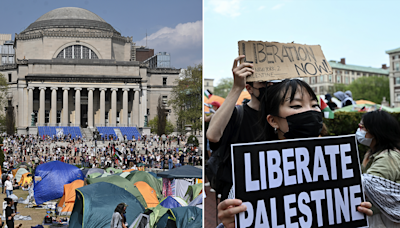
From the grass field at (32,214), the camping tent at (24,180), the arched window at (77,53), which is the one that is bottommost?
the grass field at (32,214)

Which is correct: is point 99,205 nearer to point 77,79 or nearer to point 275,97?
point 275,97

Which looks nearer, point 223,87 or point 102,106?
point 102,106

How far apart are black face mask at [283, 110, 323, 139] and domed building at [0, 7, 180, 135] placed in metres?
47.7

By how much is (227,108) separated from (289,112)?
0.38m

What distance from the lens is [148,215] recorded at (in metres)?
7.84

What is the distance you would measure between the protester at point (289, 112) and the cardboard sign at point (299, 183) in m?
0.07

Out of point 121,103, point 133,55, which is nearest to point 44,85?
point 121,103

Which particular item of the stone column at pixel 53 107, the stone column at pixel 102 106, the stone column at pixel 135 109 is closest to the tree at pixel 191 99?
the stone column at pixel 135 109

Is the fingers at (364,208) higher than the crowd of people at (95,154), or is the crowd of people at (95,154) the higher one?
the fingers at (364,208)

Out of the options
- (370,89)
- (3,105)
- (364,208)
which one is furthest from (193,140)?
(370,89)

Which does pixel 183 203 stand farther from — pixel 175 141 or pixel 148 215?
pixel 175 141

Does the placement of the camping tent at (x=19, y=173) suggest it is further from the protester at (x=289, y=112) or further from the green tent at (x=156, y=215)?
the protester at (x=289, y=112)

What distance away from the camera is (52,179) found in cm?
1476

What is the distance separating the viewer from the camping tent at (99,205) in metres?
8.38
